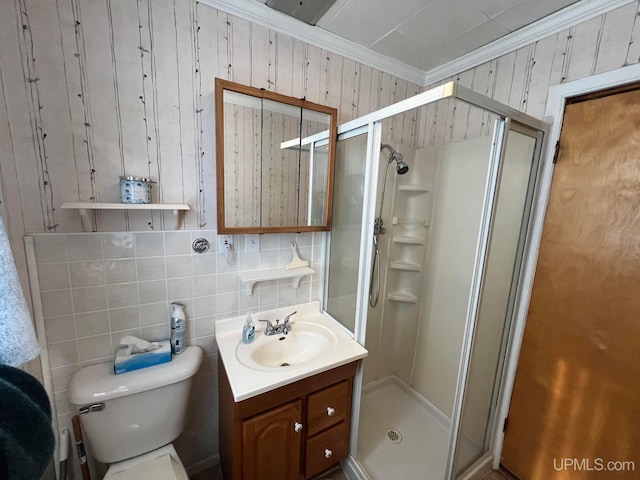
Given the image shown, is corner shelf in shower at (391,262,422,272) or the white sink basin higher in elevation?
corner shelf in shower at (391,262,422,272)

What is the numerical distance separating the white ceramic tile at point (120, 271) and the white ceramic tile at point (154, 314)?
0.15 m

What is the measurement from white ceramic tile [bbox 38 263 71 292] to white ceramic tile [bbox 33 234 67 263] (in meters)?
0.02

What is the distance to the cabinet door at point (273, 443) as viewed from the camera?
110cm

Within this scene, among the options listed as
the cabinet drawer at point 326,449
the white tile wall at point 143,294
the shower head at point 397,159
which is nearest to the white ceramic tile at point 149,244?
the white tile wall at point 143,294

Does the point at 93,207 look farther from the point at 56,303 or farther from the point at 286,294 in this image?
the point at 286,294

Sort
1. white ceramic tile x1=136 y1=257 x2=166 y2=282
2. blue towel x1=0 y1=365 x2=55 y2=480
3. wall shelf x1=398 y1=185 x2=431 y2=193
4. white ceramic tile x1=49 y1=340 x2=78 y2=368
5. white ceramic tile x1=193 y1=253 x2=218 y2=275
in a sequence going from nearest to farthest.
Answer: blue towel x1=0 y1=365 x2=55 y2=480
white ceramic tile x1=49 y1=340 x2=78 y2=368
white ceramic tile x1=136 y1=257 x2=166 y2=282
white ceramic tile x1=193 y1=253 x2=218 y2=275
wall shelf x1=398 y1=185 x2=431 y2=193

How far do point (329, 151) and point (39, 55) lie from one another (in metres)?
1.20

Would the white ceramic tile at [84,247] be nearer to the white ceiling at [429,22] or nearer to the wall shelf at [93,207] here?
the wall shelf at [93,207]

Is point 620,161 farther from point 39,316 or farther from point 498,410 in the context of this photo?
point 39,316

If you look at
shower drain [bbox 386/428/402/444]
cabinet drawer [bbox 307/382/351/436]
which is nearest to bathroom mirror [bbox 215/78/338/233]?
cabinet drawer [bbox 307/382/351/436]

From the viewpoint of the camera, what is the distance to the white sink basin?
1318 mm

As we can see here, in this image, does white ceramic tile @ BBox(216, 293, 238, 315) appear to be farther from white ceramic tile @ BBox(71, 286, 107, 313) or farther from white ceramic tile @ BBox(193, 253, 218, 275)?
white ceramic tile @ BBox(71, 286, 107, 313)

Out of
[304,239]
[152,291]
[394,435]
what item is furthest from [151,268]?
[394,435]

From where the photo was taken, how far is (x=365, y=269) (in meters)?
1.34
